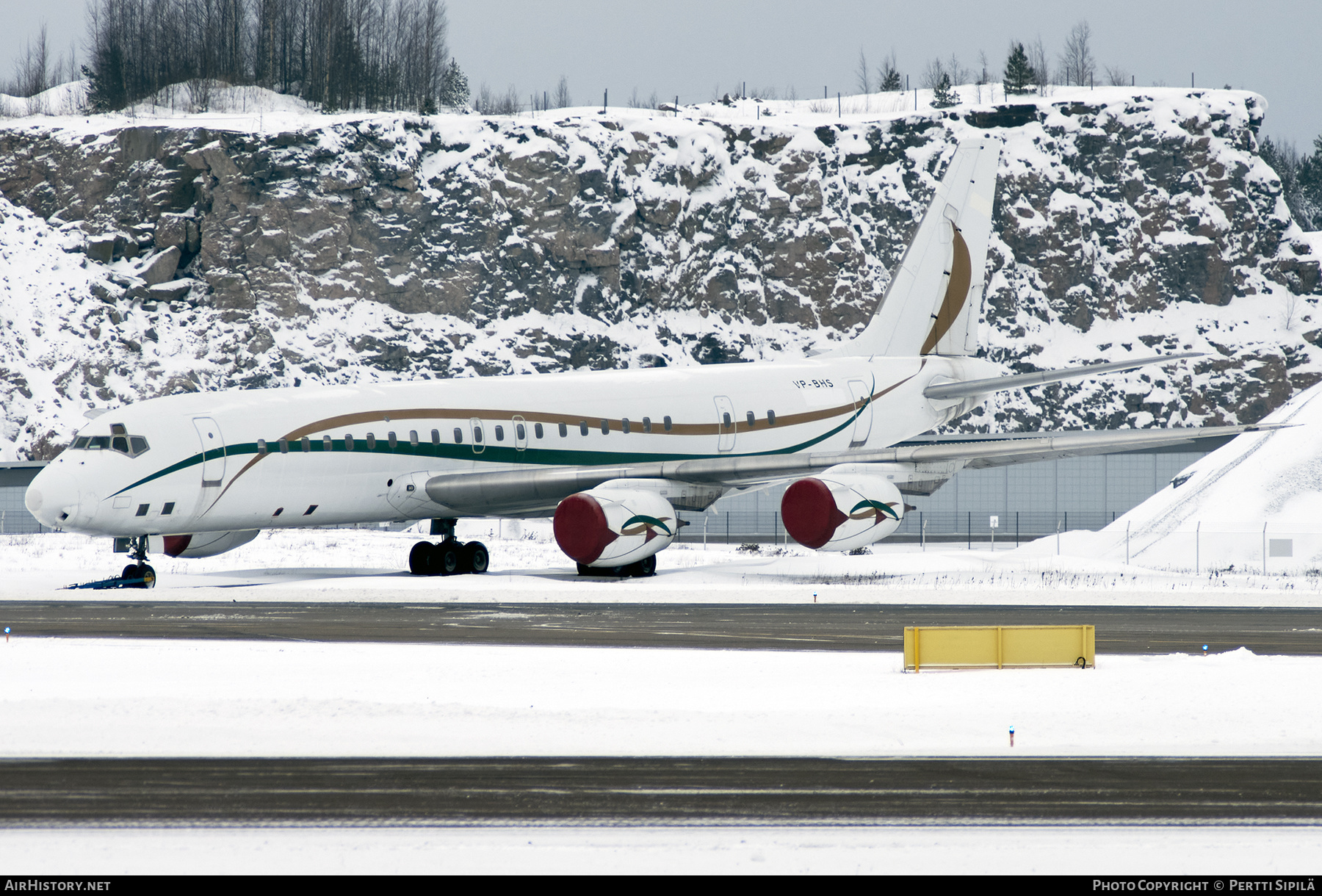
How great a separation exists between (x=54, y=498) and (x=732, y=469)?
44.5 feet

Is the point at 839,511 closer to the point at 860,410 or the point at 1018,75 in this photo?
the point at 860,410

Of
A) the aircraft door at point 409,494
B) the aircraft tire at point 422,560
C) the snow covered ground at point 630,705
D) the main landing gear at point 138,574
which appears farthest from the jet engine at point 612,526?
the snow covered ground at point 630,705

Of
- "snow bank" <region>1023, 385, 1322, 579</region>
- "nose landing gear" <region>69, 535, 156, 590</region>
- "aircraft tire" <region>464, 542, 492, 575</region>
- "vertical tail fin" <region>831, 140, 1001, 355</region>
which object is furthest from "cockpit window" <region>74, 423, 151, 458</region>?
"snow bank" <region>1023, 385, 1322, 579</region>

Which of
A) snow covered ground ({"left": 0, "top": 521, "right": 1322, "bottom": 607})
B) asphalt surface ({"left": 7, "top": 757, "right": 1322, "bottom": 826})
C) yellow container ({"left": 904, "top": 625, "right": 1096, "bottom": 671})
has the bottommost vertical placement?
snow covered ground ({"left": 0, "top": 521, "right": 1322, "bottom": 607})

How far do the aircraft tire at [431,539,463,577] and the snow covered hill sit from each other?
43.2m

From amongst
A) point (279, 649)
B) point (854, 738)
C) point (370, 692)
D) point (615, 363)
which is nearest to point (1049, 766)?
point (854, 738)

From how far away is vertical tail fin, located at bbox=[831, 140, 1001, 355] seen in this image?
1537 inches

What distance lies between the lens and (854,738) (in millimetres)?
11844

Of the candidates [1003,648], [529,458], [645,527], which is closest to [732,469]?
[645,527]

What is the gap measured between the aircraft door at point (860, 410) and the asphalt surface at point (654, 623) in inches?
487

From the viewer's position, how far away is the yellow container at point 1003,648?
53.0 ft

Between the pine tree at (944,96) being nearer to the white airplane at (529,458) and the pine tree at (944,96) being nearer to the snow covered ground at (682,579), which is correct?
the snow covered ground at (682,579)

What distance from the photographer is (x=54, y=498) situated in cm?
2577

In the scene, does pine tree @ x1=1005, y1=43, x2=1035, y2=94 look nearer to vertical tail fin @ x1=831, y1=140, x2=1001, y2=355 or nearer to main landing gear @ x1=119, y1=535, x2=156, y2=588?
vertical tail fin @ x1=831, y1=140, x2=1001, y2=355
